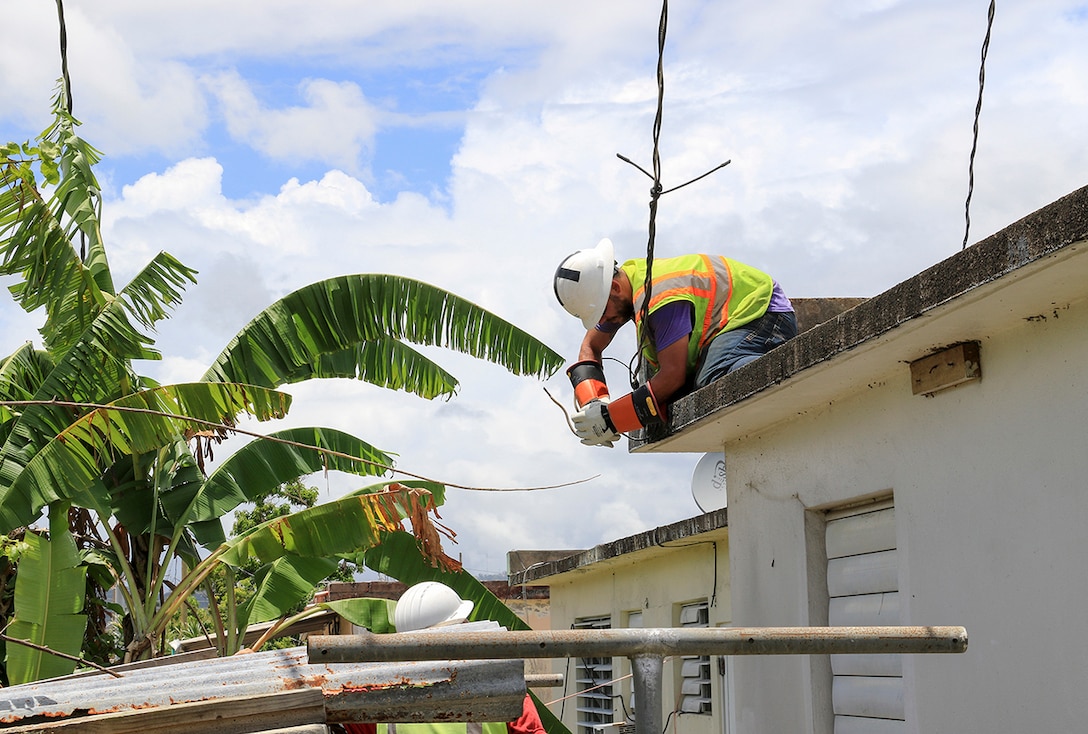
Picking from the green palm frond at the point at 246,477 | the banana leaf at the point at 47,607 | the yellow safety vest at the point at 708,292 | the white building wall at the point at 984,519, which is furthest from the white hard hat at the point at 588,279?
the banana leaf at the point at 47,607

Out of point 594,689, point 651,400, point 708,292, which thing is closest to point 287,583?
point 651,400

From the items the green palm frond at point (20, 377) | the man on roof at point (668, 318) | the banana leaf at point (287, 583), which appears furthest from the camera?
the banana leaf at point (287, 583)

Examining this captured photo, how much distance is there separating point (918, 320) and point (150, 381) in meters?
6.41

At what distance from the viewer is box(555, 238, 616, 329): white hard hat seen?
6012 mm

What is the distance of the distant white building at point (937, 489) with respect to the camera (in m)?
3.31

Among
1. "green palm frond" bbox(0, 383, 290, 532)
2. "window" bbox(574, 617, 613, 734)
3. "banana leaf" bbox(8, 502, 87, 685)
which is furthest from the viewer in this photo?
"window" bbox(574, 617, 613, 734)

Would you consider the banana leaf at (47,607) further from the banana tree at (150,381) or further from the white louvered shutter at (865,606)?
the white louvered shutter at (865,606)

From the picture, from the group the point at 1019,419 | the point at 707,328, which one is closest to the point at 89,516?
the point at 707,328

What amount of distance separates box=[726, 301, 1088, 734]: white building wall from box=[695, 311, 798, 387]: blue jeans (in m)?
0.57

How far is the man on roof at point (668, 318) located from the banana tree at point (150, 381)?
1.81m

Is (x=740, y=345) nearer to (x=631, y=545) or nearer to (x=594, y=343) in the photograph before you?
(x=594, y=343)

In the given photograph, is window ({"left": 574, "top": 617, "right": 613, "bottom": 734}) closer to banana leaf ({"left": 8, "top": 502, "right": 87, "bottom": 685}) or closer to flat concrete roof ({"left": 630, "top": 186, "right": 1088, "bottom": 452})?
banana leaf ({"left": 8, "top": 502, "right": 87, "bottom": 685})

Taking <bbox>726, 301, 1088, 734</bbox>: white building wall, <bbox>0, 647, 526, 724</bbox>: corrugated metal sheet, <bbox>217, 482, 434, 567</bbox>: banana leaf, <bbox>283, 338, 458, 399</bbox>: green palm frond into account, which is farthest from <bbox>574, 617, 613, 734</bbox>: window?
<bbox>0, 647, 526, 724</bbox>: corrugated metal sheet

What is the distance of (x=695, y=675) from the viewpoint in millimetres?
9305
